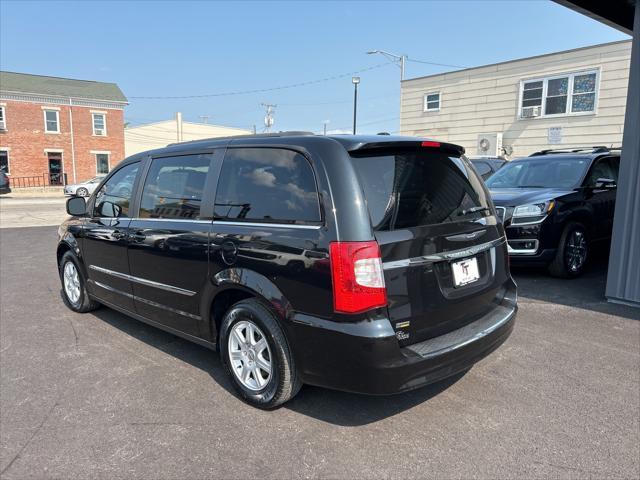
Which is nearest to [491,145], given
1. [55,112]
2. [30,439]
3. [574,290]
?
[574,290]

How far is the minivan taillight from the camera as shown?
2613mm

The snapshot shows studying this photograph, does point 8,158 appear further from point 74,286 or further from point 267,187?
point 267,187

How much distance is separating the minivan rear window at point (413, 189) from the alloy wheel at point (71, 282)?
3940 mm

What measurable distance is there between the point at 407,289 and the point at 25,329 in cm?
420

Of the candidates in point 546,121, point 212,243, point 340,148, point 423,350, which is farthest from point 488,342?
point 546,121

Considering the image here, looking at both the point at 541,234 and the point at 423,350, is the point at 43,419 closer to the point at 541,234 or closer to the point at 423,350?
the point at 423,350

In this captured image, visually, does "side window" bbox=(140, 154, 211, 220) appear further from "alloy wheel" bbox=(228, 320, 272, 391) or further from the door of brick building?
the door of brick building

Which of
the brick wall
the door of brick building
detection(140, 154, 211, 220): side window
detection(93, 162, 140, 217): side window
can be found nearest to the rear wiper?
detection(140, 154, 211, 220): side window

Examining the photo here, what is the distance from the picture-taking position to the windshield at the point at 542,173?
720cm

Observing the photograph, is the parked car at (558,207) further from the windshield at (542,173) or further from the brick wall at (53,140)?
the brick wall at (53,140)

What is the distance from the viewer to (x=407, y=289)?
273cm

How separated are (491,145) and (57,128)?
112ft

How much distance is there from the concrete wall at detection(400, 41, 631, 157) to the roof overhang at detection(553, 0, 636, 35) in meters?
10.7

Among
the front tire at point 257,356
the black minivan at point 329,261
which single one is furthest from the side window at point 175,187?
the front tire at point 257,356
